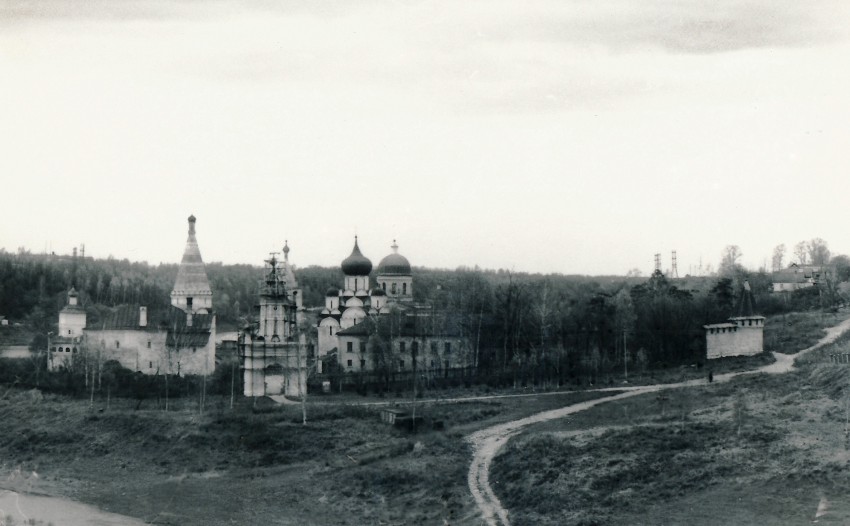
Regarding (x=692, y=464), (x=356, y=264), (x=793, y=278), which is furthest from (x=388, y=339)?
(x=793, y=278)

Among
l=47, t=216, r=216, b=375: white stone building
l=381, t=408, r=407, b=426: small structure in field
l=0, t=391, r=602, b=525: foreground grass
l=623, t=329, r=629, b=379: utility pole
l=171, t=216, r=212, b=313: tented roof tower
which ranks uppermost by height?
l=171, t=216, r=212, b=313: tented roof tower

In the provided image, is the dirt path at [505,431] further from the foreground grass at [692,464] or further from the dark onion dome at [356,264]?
the dark onion dome at [356,264]

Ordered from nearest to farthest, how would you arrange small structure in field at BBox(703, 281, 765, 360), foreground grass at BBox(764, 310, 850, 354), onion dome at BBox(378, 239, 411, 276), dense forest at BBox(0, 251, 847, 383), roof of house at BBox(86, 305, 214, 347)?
roof of house at BBox(86, 305, 214, 347), small structure in field at BBox(703, 281, 765, 360), foreground grass at BBox(764, 310, 850, 354), dense forest at BBox(0, 251, 847, 383), onion dome at BBox(378, 239, 411, 276)

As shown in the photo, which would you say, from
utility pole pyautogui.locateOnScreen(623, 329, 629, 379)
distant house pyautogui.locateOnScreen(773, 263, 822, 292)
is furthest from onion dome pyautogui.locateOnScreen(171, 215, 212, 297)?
distant house pyautogui.locateOnScreen(773, 263, 822, 292)

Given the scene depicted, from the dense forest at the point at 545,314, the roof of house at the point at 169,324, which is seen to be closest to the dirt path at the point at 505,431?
the dense forest at the point at 545,314

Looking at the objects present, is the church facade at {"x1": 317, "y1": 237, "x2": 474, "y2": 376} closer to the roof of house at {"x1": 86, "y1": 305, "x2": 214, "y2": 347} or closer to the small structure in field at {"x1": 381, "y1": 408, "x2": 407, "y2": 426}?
the roof of house at {"x1": 86, "y1": 305, "x2": 214, "y2": 347}

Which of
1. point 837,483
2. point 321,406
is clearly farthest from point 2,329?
point 837,483

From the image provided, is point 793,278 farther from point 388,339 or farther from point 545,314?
point 388,339
